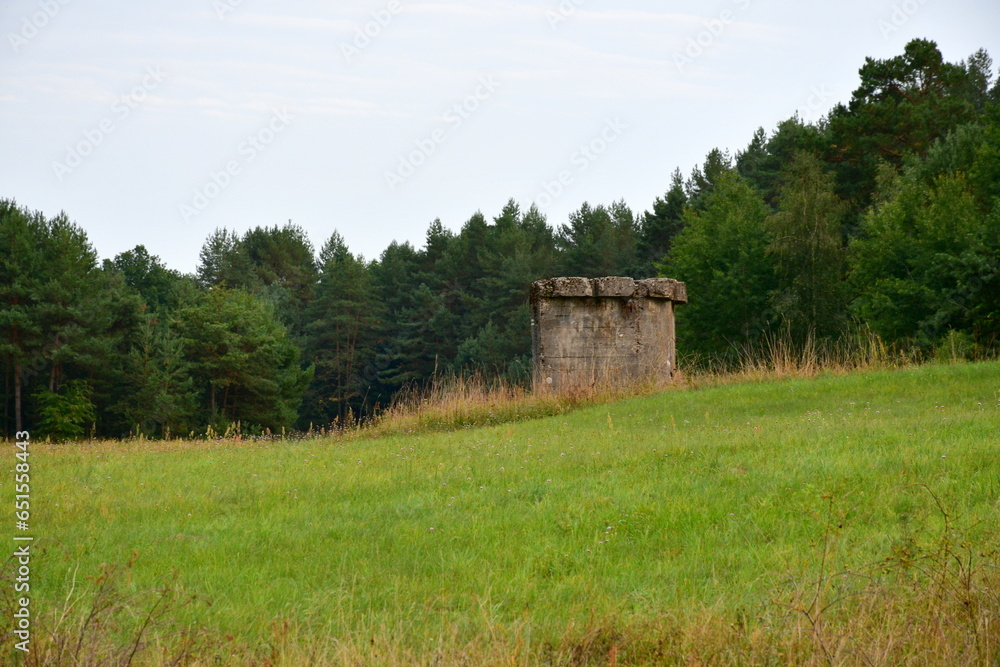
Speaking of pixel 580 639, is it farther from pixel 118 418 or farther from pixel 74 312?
pixel 118 418

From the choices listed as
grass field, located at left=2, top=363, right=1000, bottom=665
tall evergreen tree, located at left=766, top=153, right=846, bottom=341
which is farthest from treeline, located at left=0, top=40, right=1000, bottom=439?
grass field, located at left=2, top=363, right=1000, bottom=665

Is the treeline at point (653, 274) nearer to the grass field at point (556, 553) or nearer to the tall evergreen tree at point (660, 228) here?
the tall evergreen tree at point (660, 228)

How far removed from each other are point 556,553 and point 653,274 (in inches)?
1654

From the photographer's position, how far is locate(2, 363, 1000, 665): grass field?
320cm

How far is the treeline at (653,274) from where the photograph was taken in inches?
1027

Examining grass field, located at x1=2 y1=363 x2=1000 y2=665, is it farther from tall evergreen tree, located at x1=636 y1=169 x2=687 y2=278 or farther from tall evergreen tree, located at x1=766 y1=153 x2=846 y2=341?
tall evergreen tree, located at x1=636 y1=169 x2=687 y2=278

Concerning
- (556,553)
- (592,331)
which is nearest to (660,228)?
(592,331)

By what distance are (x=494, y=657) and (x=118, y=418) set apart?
38.2 metres

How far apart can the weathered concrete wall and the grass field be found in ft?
18.6

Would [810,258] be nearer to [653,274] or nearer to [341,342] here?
[653,274]

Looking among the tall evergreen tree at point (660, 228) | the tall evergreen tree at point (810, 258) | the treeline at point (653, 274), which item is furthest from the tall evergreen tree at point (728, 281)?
the tall evergreen tree at point (660, 228)

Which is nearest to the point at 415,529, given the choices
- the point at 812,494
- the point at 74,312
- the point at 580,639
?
the point at 580,639

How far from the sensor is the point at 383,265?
58.8 meters

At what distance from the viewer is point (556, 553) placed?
450cm
